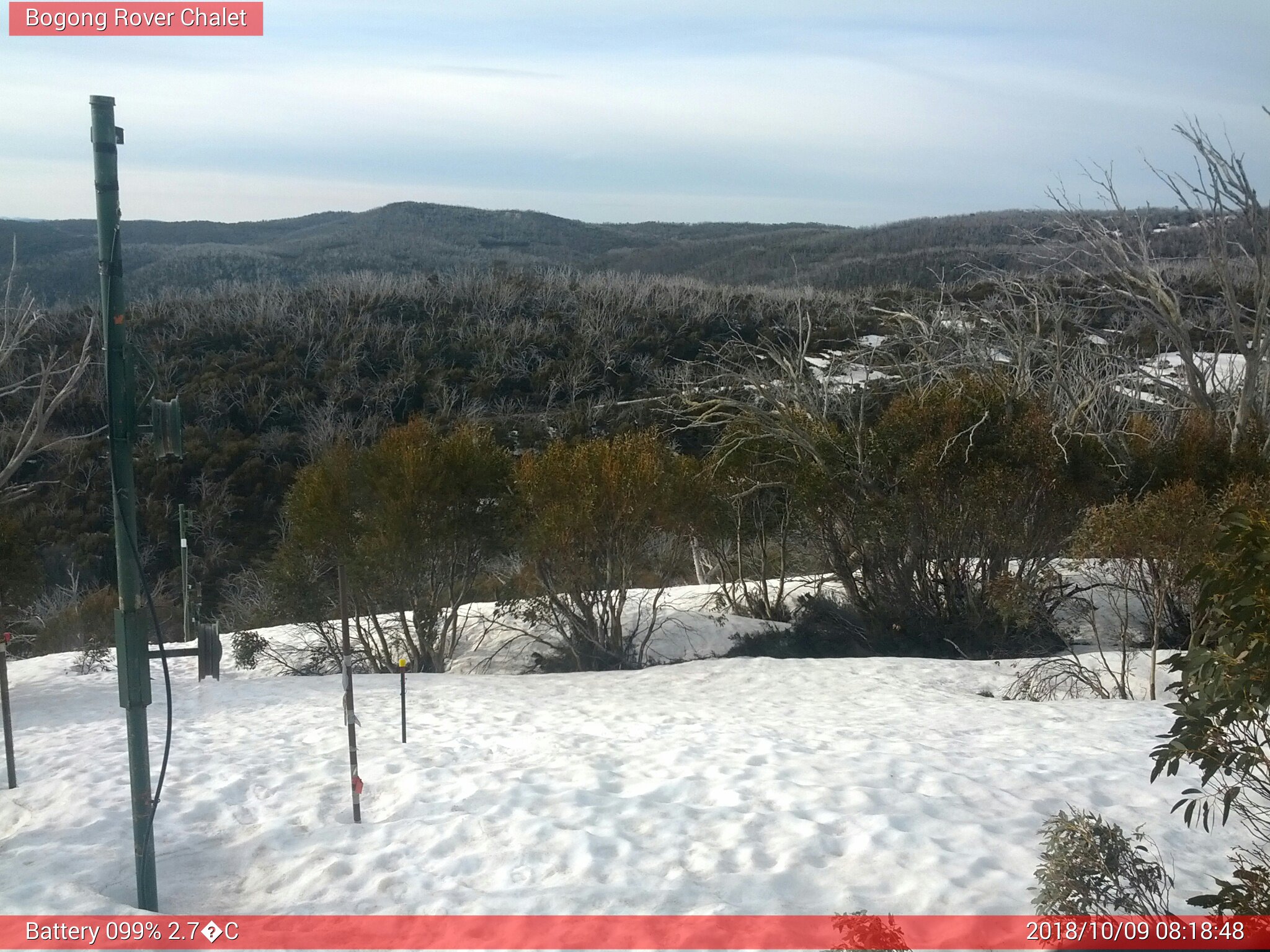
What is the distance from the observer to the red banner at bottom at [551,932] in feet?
12.8

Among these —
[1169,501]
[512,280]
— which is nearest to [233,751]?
[1169,501]

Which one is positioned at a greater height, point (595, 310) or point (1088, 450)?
point (595, 310)

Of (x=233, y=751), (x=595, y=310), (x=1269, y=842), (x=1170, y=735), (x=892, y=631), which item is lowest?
(x=892, y=631)

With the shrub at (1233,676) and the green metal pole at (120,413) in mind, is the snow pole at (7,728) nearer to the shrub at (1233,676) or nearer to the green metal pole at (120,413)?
the green metal pole at (120,413)

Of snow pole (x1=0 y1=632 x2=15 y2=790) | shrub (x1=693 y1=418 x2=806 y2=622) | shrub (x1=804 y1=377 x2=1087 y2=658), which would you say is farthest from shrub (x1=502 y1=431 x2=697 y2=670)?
snow pole (x1=0 y1=632 x2=15 y2=790)

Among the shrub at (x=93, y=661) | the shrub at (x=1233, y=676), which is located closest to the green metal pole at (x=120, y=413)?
the shrub at (x=1233, y=676)

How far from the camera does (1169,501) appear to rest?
9633mm

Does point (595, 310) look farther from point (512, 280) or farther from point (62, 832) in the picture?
point (62, 832)

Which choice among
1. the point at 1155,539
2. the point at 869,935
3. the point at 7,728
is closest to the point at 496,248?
the point at 1155,539

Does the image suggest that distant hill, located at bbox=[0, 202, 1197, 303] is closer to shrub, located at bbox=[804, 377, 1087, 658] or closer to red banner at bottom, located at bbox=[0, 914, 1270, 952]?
shrub, located at bbox=[804, 377, 1087, 658]

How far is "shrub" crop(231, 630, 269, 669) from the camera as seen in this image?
Result: 504 inches

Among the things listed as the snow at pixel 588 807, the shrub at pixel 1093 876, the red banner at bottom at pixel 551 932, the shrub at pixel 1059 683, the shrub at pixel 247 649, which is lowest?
the shrub at pixel 247 649

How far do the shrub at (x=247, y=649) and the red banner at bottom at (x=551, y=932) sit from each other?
8985mm

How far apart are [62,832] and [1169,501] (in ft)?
31.6
